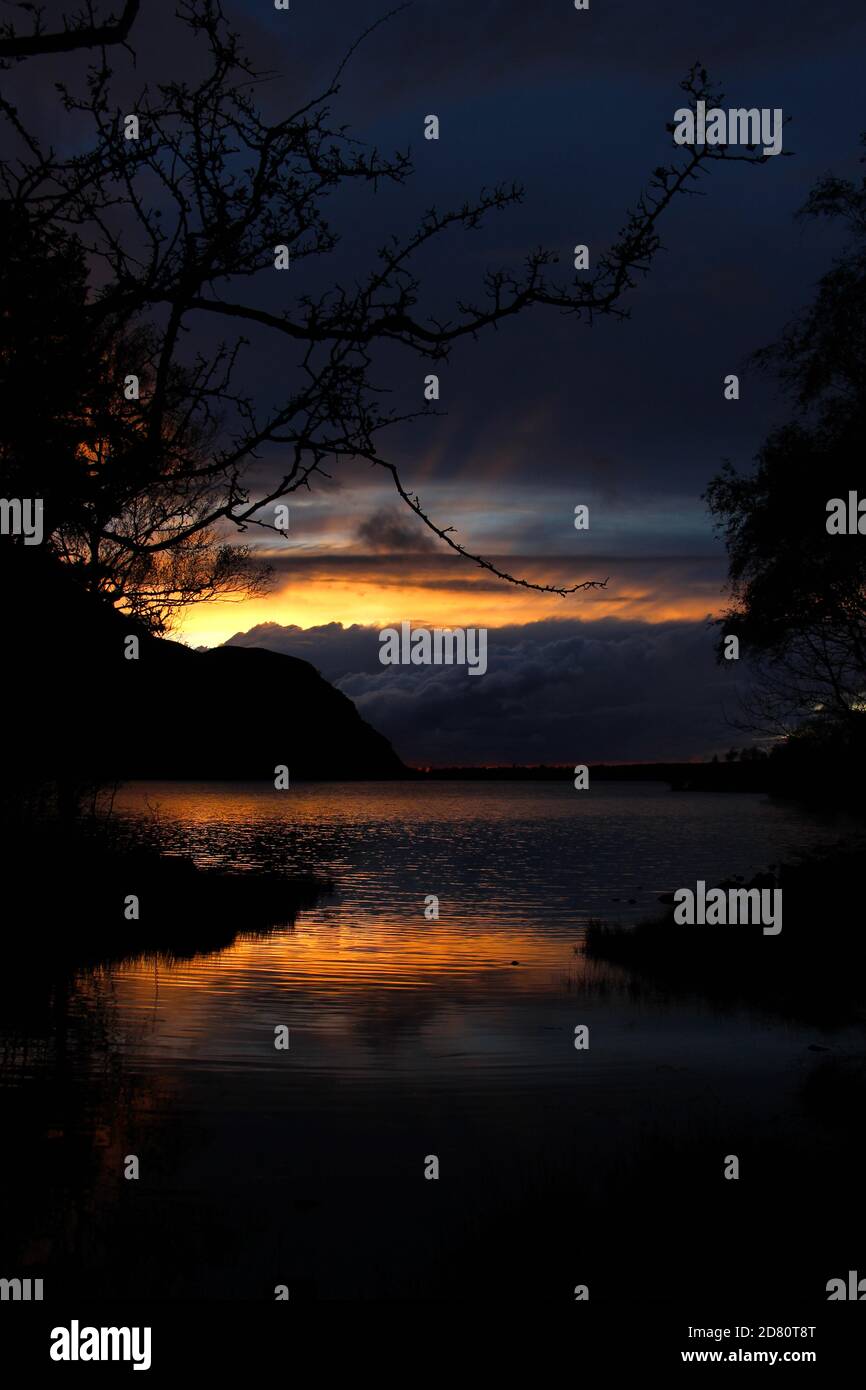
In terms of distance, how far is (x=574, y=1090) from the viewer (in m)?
14.9

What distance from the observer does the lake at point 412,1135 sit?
8.84m

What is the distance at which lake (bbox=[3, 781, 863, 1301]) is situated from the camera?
884 cm

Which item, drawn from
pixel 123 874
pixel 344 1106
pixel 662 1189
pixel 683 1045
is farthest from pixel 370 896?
pixel 662 1189

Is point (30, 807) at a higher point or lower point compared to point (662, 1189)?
higher

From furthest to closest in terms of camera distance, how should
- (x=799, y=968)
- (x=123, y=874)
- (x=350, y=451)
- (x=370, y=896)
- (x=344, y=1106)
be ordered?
1. (x=370, y=896)
2. (x=123, y=874)
3. (x=799, y=968)
4. (x=344, y=1106)
5. (x=350, y=451)

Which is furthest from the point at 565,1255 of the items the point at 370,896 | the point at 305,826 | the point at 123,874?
the point at 305,826

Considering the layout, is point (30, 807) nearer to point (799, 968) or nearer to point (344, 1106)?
point (344, 1106)

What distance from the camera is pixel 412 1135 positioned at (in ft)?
41.8

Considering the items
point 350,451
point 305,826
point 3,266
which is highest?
point 3,266

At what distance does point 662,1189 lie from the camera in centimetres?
1032

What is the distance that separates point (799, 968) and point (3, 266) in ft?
73.2

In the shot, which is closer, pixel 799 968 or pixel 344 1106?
pixel 344 1106

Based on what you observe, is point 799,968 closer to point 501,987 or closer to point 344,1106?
point 501,987
